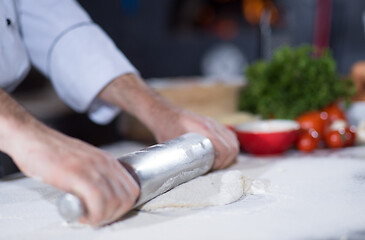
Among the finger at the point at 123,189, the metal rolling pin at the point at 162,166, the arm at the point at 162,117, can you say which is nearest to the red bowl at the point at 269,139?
the arm at the point at 162,117

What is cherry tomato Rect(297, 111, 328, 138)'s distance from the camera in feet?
4.50

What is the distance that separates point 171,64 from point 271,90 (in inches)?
90.8

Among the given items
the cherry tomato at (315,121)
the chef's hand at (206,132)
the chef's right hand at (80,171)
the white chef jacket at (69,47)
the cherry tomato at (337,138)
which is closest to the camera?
the chef's right hand at (80,171)

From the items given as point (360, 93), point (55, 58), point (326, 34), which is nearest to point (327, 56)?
point (360, 93)

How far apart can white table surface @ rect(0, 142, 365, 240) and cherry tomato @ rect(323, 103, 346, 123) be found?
44 centimetres

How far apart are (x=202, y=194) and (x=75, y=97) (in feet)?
1.86

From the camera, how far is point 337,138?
1.27 meters

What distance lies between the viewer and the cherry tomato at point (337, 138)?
127 centimetres

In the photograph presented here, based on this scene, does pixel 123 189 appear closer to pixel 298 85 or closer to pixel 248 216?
pixel 248 216

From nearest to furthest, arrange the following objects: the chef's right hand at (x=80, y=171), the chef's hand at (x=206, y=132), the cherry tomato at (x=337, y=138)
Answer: the chef's right hand at (x=80, y=171) → the chef's hand at (x=206, y=132) → the cherry tomato at (x=337, y=138)

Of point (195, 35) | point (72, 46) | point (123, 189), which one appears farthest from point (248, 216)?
point (195, 35)

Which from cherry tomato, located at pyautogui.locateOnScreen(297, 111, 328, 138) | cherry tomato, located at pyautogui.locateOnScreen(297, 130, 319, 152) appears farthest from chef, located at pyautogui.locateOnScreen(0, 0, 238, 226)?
cherry tomato, located at pyautogui.locateOnScreen(297, 111, 328, 138)

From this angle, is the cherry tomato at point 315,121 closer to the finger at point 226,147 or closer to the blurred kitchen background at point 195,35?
the finger at point 226,147

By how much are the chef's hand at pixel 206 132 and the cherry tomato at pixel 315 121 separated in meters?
0.41
